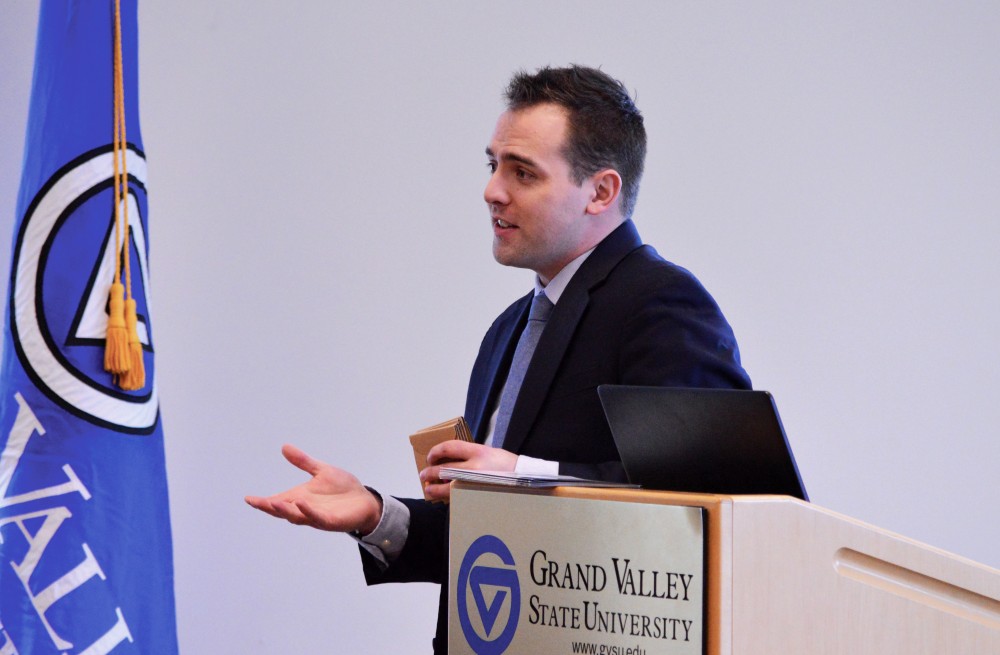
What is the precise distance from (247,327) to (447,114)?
2.79 feet

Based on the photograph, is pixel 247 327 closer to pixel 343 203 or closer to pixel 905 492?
pixel 343 203

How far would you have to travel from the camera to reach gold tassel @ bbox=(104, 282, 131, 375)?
2039 millimetres

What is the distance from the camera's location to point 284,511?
1.37 metres

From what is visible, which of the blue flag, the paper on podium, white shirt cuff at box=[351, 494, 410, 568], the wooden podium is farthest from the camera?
the blue flag

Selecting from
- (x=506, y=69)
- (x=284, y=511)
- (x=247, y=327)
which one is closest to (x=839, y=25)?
(x=506, y=69)

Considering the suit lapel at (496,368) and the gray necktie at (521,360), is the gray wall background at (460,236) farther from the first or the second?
the gray necktie at (521,360)

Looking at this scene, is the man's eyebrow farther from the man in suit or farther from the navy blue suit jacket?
the navy blue suit jacket

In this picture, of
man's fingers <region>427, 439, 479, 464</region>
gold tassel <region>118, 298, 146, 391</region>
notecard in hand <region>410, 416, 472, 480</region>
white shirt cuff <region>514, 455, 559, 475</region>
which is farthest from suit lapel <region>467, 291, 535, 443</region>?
gold tassel <region>118, 298, 146, 391</region>

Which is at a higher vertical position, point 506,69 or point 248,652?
point 506,69

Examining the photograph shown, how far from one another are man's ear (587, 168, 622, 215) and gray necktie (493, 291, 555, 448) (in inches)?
7.4

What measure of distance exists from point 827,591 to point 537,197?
3.32ft

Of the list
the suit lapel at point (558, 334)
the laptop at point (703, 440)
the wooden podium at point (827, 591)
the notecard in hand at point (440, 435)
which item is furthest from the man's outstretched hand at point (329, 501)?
the wooden podium at point (827, 591)

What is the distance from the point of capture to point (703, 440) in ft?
3.50

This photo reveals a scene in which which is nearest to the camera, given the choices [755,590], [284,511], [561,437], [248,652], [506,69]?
[755,590]
